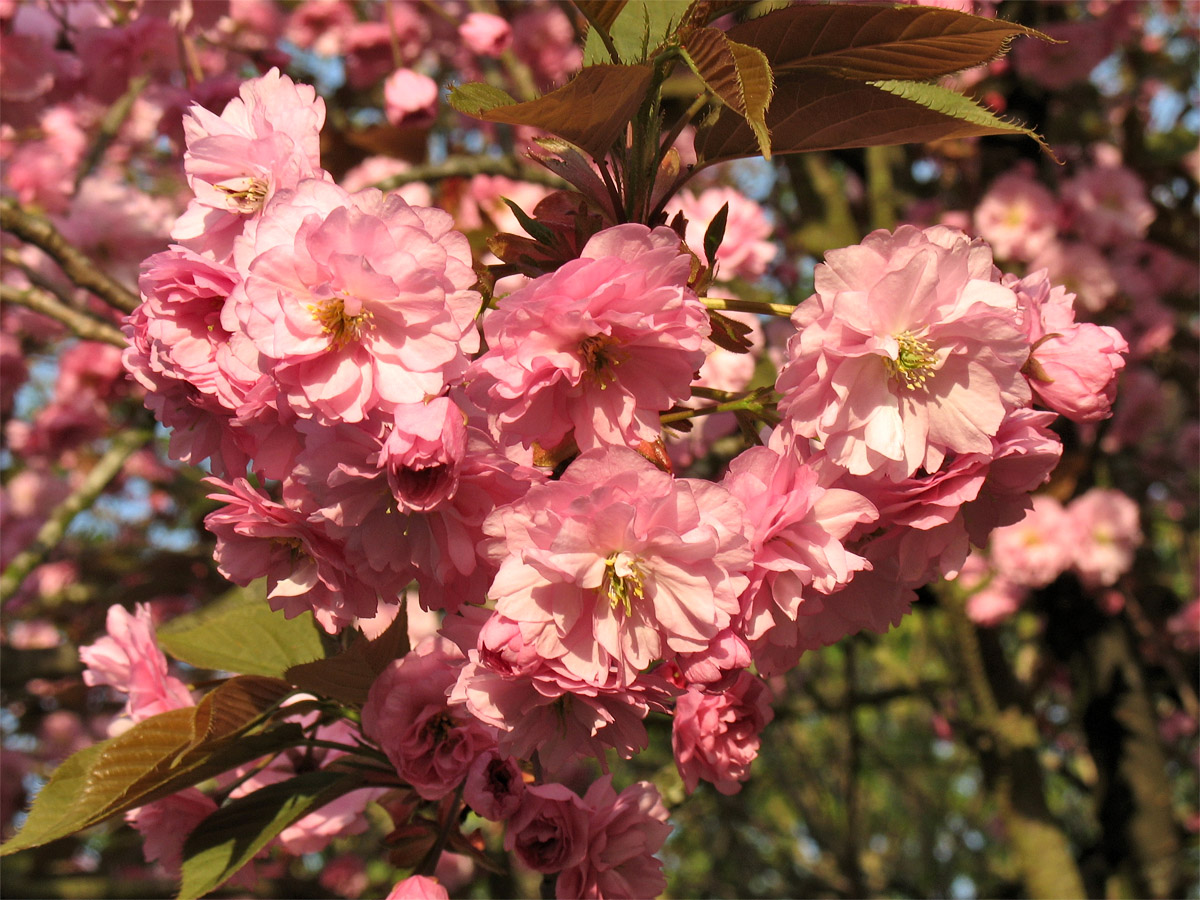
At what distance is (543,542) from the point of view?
85 centimetres

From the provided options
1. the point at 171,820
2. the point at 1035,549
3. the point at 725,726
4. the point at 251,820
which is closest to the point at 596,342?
the point at 725,726

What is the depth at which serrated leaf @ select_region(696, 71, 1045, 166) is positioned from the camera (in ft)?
3.21

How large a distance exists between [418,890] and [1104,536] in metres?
3.19

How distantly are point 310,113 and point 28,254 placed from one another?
8.71 ft

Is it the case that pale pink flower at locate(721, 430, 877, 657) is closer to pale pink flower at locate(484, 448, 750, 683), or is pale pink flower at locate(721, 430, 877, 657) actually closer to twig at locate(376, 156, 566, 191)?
pale pink flower at locate(484, 448, 750, 683)

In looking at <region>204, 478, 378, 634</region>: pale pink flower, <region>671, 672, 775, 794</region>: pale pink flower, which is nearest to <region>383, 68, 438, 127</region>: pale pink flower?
<region>204, 478, 378, 634</region>: pale pink flower

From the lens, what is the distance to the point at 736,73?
0.83m

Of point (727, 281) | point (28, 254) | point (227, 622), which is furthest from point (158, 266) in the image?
point (28, 254)

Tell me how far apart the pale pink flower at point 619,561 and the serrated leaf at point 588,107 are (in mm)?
302

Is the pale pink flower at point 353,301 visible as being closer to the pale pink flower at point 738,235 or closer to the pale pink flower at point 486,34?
the pale pink flower at point 738,235

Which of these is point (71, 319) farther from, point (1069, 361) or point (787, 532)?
point (1069, 361)

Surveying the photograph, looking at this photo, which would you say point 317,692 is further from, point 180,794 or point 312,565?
point 180,794

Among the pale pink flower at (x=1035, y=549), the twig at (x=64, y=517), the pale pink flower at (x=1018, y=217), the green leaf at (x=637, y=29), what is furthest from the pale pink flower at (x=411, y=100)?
the pale pink flower at (x=1035, y=549)

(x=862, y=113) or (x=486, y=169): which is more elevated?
(x=862, y=113)
